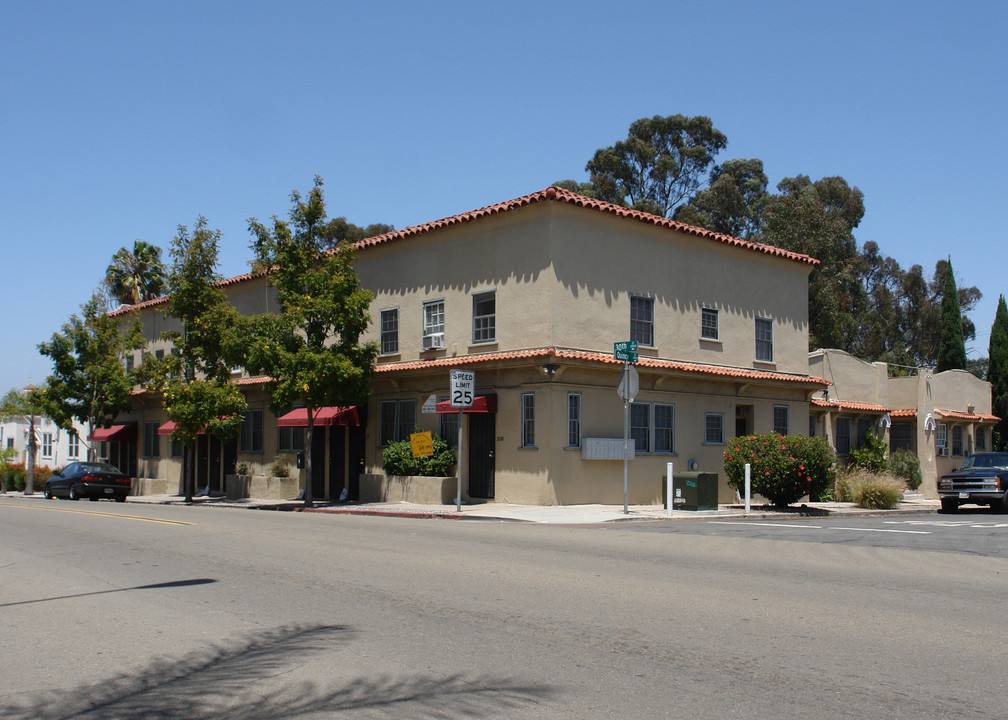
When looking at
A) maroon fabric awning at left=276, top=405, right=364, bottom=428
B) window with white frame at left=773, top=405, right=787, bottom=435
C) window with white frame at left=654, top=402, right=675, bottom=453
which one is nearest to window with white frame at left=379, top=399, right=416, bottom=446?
maroon fabric awning at left=276, top=405, right=364, bottom=428

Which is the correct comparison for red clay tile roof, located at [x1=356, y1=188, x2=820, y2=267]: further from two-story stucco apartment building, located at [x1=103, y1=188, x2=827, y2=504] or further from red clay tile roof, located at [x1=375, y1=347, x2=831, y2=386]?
red clay tile roof, located at [x1=375, y1=347, x2=831, y2=386]

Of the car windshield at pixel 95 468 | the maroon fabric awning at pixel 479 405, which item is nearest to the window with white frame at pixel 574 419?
the maroon fabric awning at pixel 479 405

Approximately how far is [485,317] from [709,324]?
23.4 feet

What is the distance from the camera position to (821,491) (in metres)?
23.5

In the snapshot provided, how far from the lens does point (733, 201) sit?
180 feet

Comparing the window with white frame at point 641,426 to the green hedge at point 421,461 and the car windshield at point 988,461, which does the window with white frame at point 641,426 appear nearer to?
the green hedge at point 421,461

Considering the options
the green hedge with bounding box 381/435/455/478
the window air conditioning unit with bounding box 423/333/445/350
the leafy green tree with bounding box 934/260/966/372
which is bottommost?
the green hedge with bounding box 381/435/455/478

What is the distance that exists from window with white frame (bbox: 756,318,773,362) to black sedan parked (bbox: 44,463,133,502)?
2209 cm

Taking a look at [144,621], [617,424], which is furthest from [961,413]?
[144,621]

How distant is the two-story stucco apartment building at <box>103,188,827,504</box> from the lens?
77.3 ft

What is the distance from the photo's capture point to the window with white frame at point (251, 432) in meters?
33.6

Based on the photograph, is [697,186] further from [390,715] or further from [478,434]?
[390,715]

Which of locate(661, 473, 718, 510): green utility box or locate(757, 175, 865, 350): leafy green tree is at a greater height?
locate(757, 175, 865, 350): leafy green tree

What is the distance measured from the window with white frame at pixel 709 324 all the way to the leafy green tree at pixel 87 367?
21986 mm
